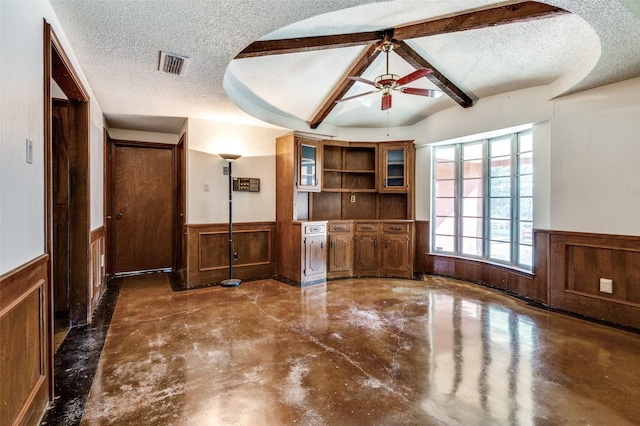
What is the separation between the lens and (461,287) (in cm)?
452

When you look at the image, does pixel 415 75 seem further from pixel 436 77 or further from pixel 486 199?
pixel 486 199

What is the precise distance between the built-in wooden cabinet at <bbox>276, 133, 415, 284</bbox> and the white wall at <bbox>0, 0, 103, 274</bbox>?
3154 mm

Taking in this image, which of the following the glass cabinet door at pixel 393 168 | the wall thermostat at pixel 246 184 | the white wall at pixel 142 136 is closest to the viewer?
the wall thermostat at pixel 246 184

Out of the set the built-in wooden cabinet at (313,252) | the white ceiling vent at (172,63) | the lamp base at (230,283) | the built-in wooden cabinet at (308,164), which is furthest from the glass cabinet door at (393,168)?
the white ceiling vent at (172,63)

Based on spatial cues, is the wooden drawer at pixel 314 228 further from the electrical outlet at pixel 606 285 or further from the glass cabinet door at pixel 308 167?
the electrical outlet at pixel 606 285

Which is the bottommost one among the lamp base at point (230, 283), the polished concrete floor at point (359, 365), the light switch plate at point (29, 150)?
the polished concrete floor at point (359, 365)

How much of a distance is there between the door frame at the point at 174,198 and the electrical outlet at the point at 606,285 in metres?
5.14

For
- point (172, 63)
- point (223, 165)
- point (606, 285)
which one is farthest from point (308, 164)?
point (606, 285)

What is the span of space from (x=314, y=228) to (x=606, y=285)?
11.1 feet


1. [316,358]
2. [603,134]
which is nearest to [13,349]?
[316,358]

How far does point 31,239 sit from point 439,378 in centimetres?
257

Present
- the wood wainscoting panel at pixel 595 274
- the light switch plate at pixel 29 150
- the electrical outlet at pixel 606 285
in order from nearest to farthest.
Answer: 1. the light switch plate at pixel 29 150
2. the wood wainscoting panel at pixel 595 274
3. the electrical outlet at pixel 606 285

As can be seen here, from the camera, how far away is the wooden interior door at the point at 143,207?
505cm

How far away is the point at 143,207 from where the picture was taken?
520 centimetres
